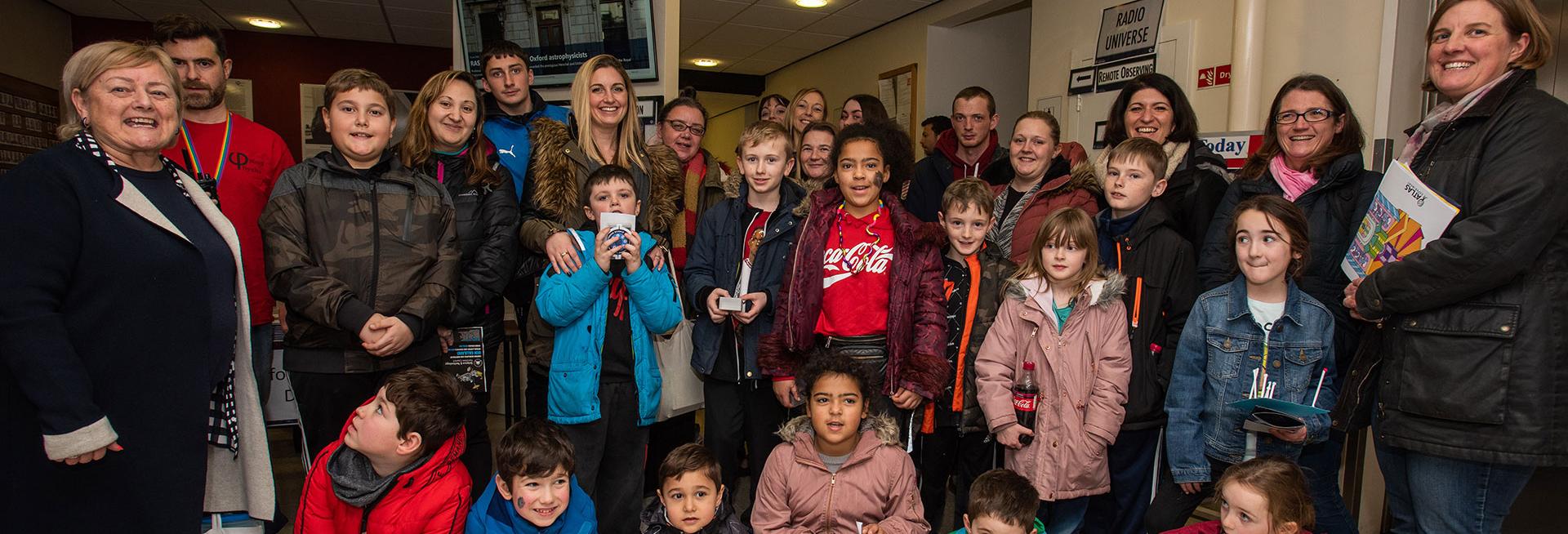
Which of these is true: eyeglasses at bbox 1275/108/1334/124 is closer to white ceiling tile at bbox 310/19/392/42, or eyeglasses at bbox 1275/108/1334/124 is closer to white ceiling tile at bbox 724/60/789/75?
white ceiling tile at bbox 724/60/789/75

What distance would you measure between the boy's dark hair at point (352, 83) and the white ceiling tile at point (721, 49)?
6.56 meters

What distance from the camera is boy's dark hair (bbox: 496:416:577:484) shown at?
7.82 ft

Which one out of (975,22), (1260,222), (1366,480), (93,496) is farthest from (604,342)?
(975,22)

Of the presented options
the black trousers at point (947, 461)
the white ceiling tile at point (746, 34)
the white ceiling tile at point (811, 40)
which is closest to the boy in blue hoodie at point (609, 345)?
the black trousers at point (947, 461)

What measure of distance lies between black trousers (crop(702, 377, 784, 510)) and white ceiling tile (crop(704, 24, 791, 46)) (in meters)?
5.84

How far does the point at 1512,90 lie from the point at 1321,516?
4.12 ft

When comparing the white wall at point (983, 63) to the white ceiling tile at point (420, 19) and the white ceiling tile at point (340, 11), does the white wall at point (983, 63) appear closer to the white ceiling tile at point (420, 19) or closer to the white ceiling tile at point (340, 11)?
the white ceiling tile at point (420, 19)

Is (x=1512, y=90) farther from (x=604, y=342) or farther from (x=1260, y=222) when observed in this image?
(x=604, y=342)

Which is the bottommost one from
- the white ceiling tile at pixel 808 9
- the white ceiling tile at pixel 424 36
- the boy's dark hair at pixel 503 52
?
the boy's dark hair at pixel 503 52

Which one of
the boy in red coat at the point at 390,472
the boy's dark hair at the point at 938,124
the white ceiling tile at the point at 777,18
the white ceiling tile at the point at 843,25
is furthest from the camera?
the white ceiling tile at the point at 843,25

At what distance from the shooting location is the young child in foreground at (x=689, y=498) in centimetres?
252

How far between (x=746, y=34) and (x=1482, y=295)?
740 cm

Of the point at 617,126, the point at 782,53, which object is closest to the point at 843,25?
the point at 782,53

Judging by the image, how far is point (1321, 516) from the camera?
251cm
